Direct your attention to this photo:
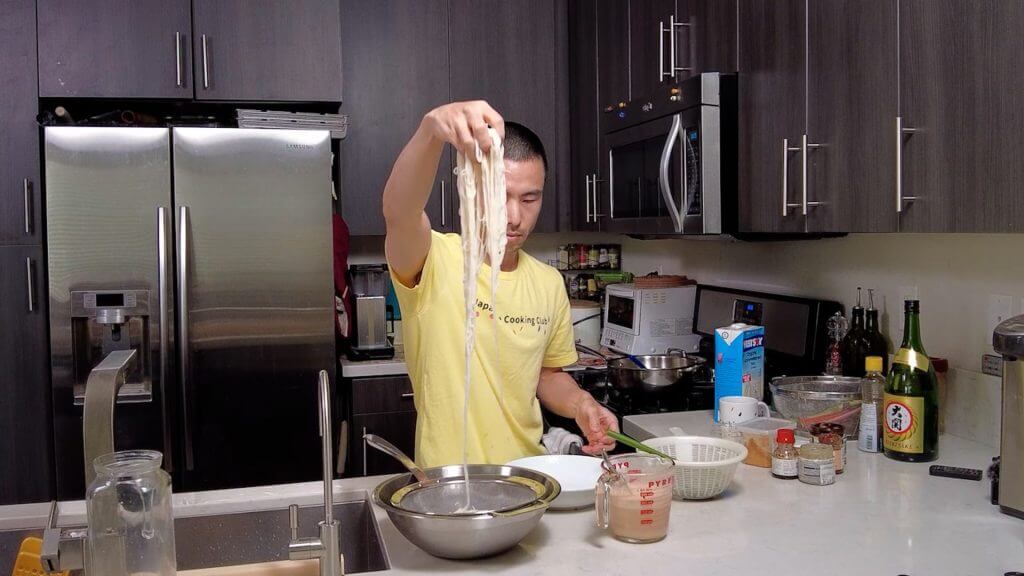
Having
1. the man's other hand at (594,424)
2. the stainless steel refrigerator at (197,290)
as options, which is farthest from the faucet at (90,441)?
the stainless steel refrigerator at (197,290)

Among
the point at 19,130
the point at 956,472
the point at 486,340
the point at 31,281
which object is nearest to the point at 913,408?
the point at 956,472

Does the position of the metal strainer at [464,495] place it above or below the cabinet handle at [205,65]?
below

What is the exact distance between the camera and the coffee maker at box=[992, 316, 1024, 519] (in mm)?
→ 1608

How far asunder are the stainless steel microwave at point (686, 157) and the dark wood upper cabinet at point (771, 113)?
0.18 ft

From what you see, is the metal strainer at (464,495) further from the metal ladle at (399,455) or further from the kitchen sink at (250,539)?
the kitchen sink at (250,539)

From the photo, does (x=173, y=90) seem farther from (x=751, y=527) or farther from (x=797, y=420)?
(x=751, y=527)

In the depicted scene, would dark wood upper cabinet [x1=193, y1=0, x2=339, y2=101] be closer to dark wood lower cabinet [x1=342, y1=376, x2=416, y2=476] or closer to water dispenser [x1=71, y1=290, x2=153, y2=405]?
water dispenser [x1=71, y1=290, x2=153, y2=405]

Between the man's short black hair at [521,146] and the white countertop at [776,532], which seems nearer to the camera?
the white countertop at [776,532]

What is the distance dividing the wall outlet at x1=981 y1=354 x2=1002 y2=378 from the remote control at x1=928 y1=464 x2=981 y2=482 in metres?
0.31

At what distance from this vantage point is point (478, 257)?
5.00 feet

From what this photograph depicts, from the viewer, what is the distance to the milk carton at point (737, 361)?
2457 mm

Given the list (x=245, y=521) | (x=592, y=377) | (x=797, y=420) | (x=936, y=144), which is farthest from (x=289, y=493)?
(x=592, y=377)

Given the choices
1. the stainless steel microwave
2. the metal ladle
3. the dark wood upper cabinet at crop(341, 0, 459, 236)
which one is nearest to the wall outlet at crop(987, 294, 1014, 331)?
the stainless steel microwave

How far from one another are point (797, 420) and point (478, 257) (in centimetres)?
114
